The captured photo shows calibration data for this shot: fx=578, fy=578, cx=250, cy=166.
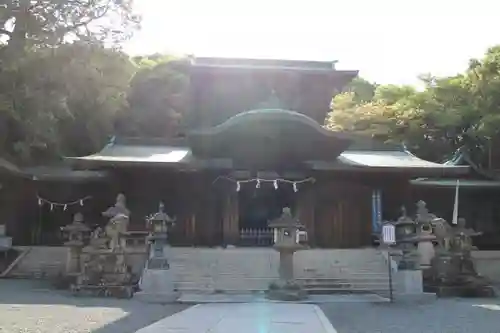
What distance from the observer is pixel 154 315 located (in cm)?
1255

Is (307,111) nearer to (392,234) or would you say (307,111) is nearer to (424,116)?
(424,116)

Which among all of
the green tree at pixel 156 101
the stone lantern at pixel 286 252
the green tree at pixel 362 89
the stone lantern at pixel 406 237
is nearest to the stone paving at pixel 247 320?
the stone lantern at pixel 286 252

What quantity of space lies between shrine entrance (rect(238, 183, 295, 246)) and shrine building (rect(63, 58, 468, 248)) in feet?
0.14

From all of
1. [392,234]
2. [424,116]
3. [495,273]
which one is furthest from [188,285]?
[424,116]

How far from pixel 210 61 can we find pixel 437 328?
20878 mm

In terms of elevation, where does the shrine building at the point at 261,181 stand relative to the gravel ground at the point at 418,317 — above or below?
above

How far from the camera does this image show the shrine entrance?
2352 centimetres

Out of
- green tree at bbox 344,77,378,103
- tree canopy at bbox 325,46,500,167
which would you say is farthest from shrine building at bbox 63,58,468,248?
green tree at bbox 344,77,378,103

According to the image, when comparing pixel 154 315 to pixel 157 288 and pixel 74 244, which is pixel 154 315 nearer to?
pixel 157 288

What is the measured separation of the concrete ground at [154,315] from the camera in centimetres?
1080

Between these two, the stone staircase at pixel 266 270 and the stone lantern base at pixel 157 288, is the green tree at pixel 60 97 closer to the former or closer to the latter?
the stone lantern base at pixel 157 288

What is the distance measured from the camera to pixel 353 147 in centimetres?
2825

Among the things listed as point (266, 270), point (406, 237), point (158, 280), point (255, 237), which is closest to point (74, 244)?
point (158, 280)

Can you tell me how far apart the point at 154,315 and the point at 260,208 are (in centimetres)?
1215
